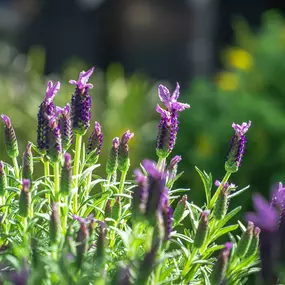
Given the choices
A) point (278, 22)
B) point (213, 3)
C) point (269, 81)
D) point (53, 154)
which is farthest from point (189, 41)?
point (53, 154)

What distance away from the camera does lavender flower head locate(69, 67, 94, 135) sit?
1.46 m

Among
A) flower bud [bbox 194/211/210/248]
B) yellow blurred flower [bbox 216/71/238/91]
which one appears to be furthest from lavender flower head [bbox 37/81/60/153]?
yellow blurred flower [bbox 216/71/238/91]

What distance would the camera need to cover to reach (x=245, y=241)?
1324mm

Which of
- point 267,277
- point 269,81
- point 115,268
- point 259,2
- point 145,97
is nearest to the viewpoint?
point 267,277

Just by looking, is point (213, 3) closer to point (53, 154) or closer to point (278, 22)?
point (278, 22)

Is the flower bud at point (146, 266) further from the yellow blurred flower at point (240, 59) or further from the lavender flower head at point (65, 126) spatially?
the yellow blurred flower at point (240, 59)

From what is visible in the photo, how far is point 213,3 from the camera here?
38.5 ft

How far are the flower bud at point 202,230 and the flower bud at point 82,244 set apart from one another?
0.23 meters

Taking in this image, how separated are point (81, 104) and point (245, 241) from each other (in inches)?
17.0

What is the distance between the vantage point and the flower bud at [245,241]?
51.9 inches

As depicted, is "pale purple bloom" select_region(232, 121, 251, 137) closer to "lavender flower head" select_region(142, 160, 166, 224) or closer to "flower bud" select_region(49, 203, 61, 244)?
"lavender flower head" select_region(142, 160, 166, 224)

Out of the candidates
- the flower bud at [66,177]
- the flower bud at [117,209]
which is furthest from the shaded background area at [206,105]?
the flower bud at [66,177]

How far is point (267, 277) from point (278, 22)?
182 inches

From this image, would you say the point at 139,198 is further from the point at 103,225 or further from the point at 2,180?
the point at 2,180
